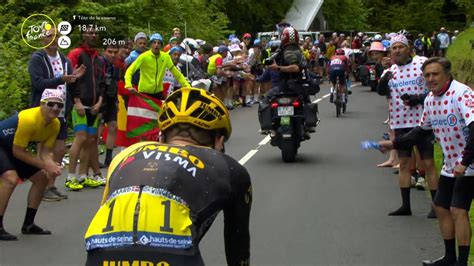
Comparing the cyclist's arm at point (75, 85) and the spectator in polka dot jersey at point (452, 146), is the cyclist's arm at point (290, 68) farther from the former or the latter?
the spectator in polka dot jersey at point (452, 146)

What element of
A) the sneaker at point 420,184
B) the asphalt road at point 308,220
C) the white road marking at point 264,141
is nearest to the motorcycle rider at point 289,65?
the asphalt road at point 308,220

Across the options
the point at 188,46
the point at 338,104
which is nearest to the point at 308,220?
the point at 188,46

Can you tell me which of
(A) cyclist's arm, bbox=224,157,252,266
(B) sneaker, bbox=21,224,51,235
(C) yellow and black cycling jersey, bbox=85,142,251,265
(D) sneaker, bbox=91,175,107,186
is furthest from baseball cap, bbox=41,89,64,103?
(A) cyclist's arm, bbox=224,157,252,266

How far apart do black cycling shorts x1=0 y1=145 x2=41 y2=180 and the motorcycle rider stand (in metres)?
6.11

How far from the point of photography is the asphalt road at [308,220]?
812cm

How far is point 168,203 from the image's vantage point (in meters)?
3.33

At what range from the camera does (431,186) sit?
972 centimetres

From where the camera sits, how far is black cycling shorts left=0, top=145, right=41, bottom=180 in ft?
28.9

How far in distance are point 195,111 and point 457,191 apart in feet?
14.1

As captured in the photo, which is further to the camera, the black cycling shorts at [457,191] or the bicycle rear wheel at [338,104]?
the bicycle rear wheel at [338,104]

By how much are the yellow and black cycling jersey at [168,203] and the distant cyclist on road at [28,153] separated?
5306 mm

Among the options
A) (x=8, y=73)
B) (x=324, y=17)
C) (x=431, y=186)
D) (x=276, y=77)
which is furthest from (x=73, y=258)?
(x=324, y=17)
